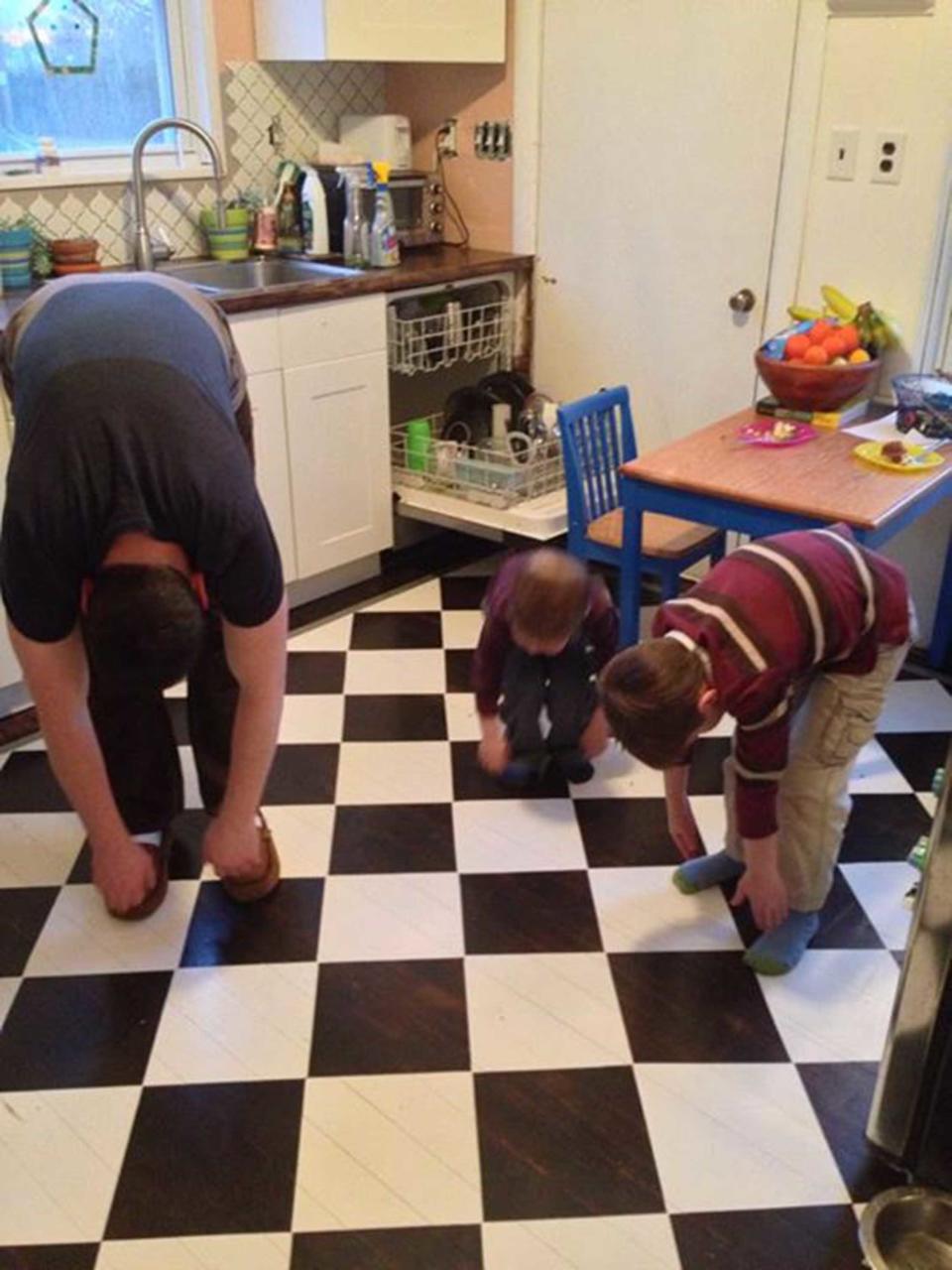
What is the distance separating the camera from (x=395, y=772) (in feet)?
7.79

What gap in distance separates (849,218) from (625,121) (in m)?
0.69

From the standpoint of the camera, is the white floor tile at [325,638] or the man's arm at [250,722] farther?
the white floor tile at [325,638]

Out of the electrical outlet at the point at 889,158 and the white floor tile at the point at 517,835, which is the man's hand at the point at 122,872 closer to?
Answer: the white floor tile at the point at 517,835

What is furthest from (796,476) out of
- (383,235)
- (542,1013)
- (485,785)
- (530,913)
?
(383,235)

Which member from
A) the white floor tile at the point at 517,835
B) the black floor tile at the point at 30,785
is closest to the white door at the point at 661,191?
the white floor tile at the point at 517,835

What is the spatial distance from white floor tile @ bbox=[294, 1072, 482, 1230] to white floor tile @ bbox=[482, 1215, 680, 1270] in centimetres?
6

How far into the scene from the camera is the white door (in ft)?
9.16

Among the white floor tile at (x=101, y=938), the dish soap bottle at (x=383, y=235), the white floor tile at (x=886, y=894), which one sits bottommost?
the white floor tile at (x=101, y=938)

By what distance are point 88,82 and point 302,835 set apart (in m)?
2.08

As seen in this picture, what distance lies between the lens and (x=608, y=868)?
208 centimetres

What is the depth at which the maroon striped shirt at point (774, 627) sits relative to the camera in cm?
154

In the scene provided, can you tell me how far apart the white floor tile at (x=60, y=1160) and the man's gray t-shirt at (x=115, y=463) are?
66 cm

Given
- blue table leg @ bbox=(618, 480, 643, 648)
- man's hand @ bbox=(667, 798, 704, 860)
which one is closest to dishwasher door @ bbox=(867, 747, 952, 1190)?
man's hand @ bbox=(667, 798, 704, 860)

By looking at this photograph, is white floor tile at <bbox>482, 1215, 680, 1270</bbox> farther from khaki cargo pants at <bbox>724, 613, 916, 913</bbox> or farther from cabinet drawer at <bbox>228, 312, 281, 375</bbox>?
cabinet drawer at <bbox>228, 312, 281, 375</bbox>
